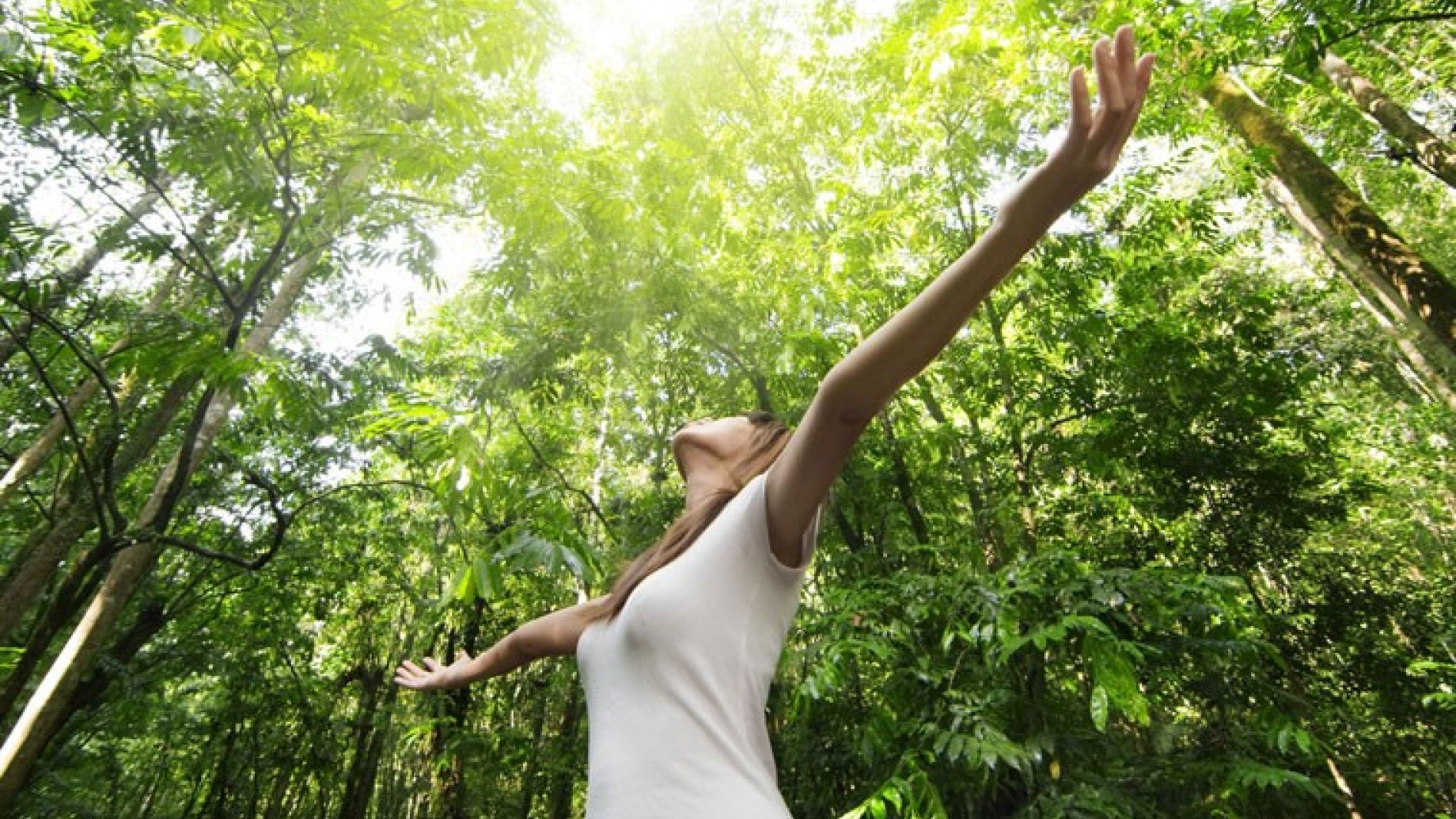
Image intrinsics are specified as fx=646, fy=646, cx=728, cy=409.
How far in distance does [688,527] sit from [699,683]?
35cm

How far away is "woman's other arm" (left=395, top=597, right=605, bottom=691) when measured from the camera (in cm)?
147

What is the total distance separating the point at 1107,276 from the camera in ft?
15.0

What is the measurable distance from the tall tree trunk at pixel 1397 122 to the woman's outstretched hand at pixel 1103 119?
241 inches

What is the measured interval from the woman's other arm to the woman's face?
0.36 meters

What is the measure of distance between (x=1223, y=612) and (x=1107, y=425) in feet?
8.20

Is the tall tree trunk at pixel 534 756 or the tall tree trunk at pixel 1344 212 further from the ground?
the tall tree trunk at pixel 1344 212

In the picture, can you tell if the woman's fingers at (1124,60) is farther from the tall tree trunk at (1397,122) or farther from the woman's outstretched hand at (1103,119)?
the tall tree trunk at (1397,122)

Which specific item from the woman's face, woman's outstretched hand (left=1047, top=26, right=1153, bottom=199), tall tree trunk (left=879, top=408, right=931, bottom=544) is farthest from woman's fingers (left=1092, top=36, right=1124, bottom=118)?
tall tree trunk (left=879, top=408, right=931, bottom=544)

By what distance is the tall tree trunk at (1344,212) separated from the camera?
3.93 m

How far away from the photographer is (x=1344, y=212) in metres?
4.55

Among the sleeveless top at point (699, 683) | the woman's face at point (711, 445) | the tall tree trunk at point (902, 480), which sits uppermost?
the tall tree trunk at point (902, 480)

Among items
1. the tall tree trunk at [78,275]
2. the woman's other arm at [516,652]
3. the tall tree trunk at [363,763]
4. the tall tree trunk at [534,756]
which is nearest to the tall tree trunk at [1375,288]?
the woman's other arm at [516,652]

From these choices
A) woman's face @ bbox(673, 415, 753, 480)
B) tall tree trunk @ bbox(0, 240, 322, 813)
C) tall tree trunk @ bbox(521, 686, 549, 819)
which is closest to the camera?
woman's face @ bbox(673, 415, 753, 480)

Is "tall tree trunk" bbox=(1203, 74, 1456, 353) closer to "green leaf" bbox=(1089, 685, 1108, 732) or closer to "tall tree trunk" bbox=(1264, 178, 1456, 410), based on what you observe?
"tall tree trunk" bbox=(1264, 178, 1456, 410)
